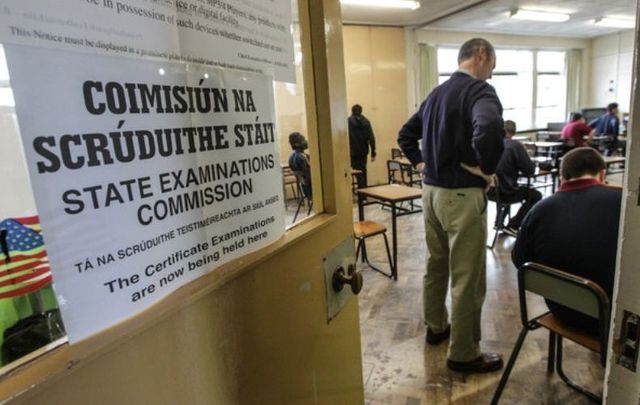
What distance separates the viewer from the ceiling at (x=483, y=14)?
6.35 m

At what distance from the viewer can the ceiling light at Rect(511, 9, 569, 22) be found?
6.98 metres

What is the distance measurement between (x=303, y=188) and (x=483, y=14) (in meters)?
7.50

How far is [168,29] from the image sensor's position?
20.3 inches

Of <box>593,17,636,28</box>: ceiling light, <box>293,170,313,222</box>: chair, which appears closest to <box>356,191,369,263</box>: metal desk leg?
<box>293,170,313,222</box>: chair

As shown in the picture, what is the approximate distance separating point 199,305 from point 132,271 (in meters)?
0.12

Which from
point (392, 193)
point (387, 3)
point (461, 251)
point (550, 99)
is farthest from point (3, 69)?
point (550, 99)

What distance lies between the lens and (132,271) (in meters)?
0.47

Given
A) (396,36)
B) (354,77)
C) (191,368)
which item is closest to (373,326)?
(191,368)

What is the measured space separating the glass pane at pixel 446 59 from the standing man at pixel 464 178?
6902 millimetres

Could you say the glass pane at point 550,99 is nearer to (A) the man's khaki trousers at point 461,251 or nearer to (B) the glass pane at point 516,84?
(B) the glass pane at point 516,84

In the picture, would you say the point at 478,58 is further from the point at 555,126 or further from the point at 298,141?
the point at 555,126

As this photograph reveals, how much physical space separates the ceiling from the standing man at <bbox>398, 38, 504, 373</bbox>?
186 inches

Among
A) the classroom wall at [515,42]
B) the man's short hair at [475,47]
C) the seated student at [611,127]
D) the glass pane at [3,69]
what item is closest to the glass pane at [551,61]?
the classroom wall at [515,42]

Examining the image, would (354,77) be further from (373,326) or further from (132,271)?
(132,271)
